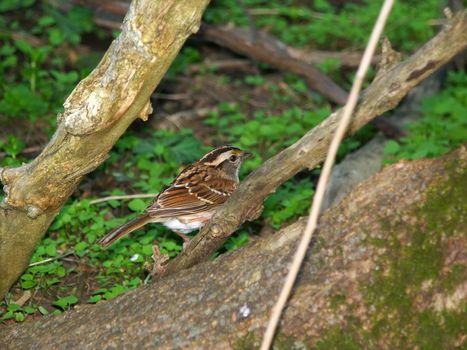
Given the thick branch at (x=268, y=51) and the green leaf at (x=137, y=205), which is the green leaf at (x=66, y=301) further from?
the thick branch at (x=268, y=51)

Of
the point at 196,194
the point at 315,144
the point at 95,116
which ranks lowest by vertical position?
the point at 196,194

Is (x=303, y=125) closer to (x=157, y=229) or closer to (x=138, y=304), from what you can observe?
(x=157, y=229)

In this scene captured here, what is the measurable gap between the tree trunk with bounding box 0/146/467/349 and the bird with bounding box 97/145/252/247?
1.95 meters

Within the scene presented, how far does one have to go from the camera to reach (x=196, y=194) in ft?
21.9

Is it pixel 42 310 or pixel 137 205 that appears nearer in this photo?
pixel 42 310

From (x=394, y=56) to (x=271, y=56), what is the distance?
189 inches

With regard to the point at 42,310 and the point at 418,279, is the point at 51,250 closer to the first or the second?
the point at 42,310

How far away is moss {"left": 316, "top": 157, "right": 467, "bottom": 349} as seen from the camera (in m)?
3.63

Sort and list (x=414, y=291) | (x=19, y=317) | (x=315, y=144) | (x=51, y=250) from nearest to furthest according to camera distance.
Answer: (x=414, y=291) → (x=315, y=144) → (x=19, y=317) → (x=51, y=250)

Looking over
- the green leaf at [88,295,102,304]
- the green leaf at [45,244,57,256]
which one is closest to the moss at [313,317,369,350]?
the green leaf at [88,295,102,304]

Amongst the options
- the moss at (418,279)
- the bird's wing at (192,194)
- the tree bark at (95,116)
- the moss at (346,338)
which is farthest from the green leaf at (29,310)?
the moss at (418,279)

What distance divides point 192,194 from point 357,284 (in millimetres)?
3080

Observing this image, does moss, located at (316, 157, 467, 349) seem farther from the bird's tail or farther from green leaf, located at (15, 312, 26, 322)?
green leaf, located at (15, 312, 26, 322)

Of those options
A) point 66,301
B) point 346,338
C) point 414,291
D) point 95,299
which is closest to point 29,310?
point 66,301
